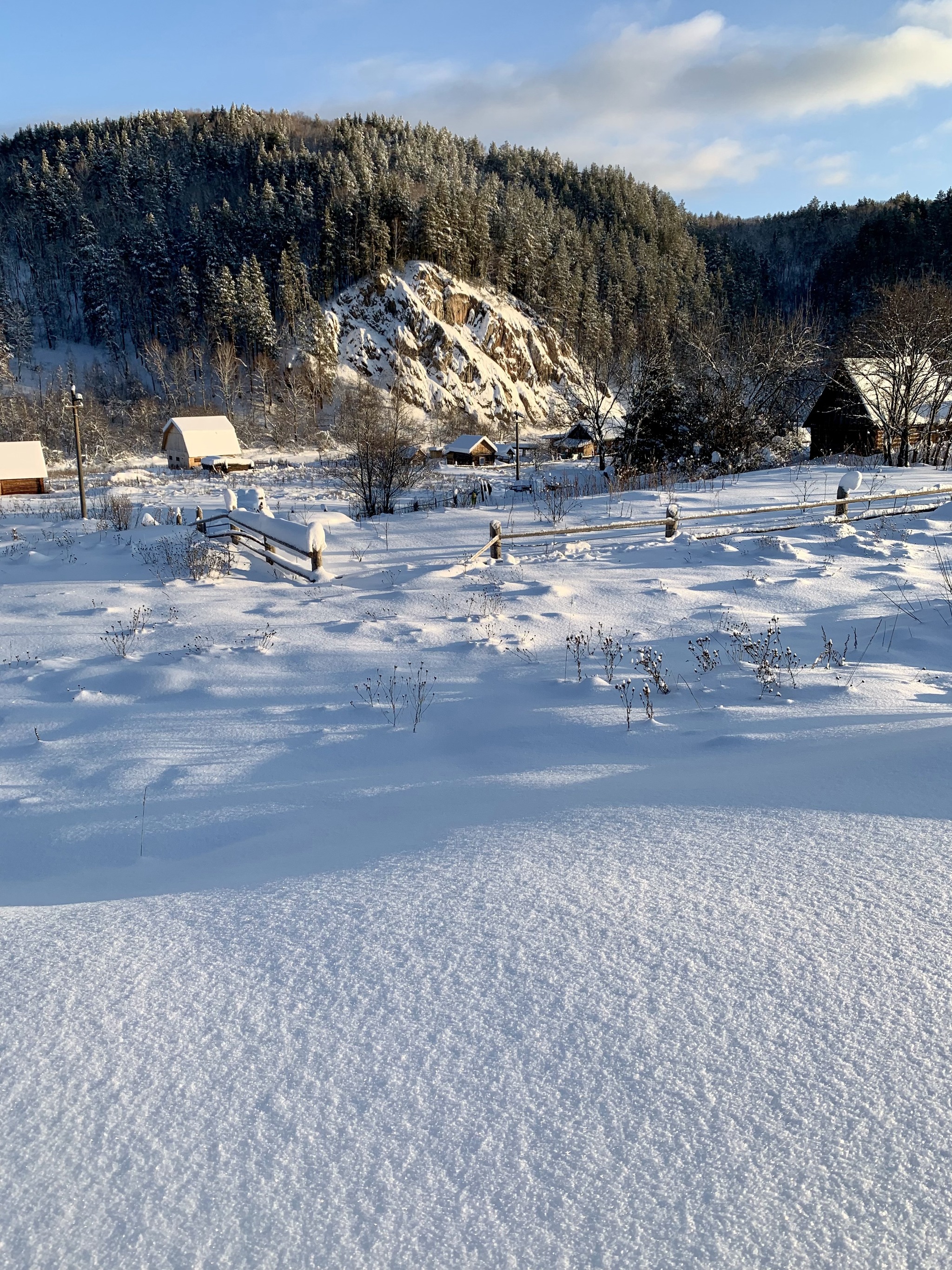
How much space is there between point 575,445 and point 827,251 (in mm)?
100197

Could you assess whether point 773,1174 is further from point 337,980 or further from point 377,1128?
point 337,980

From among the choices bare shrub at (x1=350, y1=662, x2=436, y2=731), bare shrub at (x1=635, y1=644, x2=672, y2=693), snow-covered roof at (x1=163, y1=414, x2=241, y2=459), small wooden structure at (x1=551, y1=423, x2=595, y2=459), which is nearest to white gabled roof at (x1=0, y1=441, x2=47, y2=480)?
snow-covered roof at (x1=163, y1=414, x2=241, y2=459)

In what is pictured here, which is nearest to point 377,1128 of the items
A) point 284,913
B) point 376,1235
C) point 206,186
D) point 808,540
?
point 376,1235

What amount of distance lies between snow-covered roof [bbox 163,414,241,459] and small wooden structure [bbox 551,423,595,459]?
93.7ft

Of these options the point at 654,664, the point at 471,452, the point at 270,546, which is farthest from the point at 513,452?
the point at 654,664

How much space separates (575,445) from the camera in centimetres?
6719

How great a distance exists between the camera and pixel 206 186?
370 feet

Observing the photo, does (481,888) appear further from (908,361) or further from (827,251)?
(827,251)

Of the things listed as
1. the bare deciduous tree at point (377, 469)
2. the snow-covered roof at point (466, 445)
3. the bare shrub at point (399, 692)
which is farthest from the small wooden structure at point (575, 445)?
the bare shrub at point (399, 692)

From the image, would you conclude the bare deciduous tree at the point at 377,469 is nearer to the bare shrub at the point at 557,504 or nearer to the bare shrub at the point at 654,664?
the bare shrub at the point at 557,504

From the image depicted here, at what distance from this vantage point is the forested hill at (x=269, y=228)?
83.8 meters

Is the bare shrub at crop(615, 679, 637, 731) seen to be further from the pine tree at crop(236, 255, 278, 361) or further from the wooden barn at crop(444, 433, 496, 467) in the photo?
the pine tree at crop(236, 255, 278, 361)

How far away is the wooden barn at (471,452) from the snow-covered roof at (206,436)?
18.1 meters

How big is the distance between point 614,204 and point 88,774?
5762 inches
